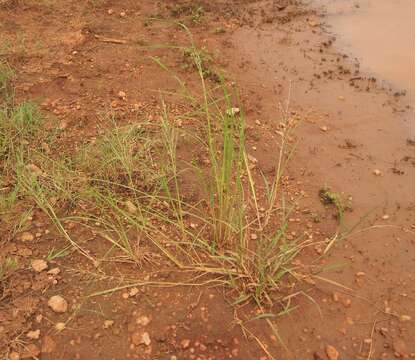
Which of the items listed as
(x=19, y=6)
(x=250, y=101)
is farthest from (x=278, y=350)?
(x=19, y=6)

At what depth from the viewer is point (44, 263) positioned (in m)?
2.11

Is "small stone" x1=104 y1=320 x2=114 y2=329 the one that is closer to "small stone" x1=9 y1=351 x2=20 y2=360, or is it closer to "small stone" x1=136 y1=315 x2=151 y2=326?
"small stone" x1=136 y1=315 x2=151 y2=326

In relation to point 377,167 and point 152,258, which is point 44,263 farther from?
point 377,167

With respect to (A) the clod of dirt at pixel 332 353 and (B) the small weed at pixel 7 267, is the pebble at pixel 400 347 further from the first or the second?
(B) the small weed at pixel 7 267

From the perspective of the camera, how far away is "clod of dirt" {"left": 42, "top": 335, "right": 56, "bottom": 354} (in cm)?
183

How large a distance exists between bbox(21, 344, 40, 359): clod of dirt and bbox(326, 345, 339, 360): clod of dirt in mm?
1204

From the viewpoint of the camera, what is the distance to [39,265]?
6.90ft

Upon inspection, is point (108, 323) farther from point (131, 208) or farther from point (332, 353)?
point (332, 353)

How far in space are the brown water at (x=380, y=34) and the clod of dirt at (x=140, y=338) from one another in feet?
9.14

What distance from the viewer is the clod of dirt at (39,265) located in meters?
2.09

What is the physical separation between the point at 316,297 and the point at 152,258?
798 mm

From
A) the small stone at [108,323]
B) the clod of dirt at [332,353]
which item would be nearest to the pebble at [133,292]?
the small stone at [108,323]

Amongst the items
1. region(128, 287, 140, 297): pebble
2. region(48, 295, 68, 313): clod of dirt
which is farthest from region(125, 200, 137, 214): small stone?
region(48, 295, 68, 313): clod of dirt

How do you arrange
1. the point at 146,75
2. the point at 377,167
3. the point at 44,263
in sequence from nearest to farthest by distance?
the point at 44,263 < the point at 377,167 < the point at 146,75
